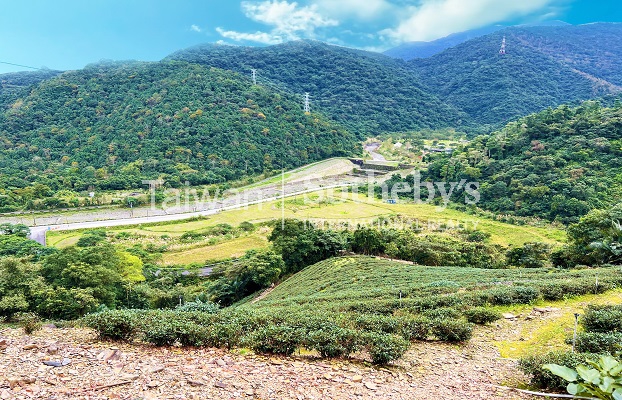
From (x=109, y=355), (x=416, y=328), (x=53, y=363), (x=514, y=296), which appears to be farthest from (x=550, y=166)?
(x=53, y=363)

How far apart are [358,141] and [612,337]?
240 feet

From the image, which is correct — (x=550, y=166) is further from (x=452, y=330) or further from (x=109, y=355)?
(x=109, y=355)

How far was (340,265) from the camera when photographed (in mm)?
22422

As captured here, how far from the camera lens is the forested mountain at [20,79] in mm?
72450

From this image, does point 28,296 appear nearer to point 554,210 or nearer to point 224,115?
point 554,210

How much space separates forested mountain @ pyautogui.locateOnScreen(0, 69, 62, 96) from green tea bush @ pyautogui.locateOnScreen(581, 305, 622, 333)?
9055 cm

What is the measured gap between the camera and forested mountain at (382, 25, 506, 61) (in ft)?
575

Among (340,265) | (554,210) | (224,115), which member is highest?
(224,115)

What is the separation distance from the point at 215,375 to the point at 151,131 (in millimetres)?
60856

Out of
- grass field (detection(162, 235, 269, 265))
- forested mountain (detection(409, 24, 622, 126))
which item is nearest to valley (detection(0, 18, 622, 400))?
grass field (detection(162, 235, 269, 265))

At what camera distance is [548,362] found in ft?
15.5

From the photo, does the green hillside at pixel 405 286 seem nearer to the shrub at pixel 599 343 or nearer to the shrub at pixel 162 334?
the shrub at pixel 599 343

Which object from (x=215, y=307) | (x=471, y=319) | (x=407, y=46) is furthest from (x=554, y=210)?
(x=407, y=46)

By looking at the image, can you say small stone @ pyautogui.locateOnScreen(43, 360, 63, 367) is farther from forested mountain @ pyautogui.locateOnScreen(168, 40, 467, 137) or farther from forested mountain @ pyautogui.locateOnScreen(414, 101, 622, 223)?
forested mountain @ pyautogui.locateOnScreen(168, 40, 467, 137)
